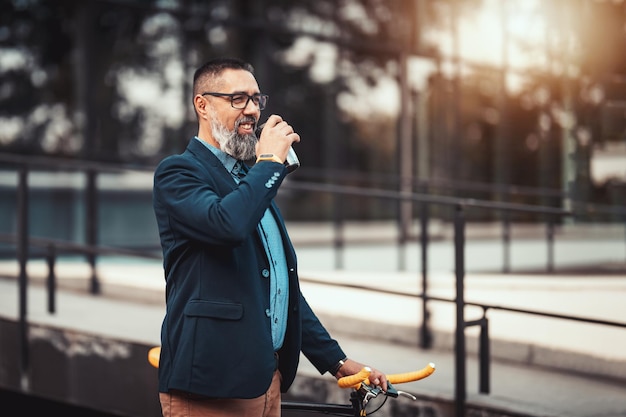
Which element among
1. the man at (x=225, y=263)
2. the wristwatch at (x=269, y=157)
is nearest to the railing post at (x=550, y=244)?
the man at (x=225, y=263)

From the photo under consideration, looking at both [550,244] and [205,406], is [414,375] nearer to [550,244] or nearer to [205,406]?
[205,406]

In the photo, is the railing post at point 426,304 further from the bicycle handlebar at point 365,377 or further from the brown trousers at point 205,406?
the brown trousers at point 205,406

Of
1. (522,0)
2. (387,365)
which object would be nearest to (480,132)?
(522,0)

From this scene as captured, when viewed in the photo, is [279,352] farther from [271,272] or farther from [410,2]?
[410,2]

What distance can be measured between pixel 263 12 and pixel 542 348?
7.35 metres

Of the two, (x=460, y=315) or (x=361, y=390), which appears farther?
(x=460, y=315)

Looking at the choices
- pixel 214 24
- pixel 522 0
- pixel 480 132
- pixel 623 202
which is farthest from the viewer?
pixel 480 132

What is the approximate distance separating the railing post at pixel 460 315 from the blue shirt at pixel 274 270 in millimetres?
2043

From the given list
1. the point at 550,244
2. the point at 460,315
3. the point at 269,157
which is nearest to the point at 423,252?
the point at 460,315

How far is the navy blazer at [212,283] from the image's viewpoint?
2.49 m

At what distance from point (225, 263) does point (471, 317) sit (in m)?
4.49

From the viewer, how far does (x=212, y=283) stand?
2584 mm

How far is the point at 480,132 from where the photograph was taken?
14547 millimetres

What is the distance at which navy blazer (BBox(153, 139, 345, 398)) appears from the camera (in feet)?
8.17
